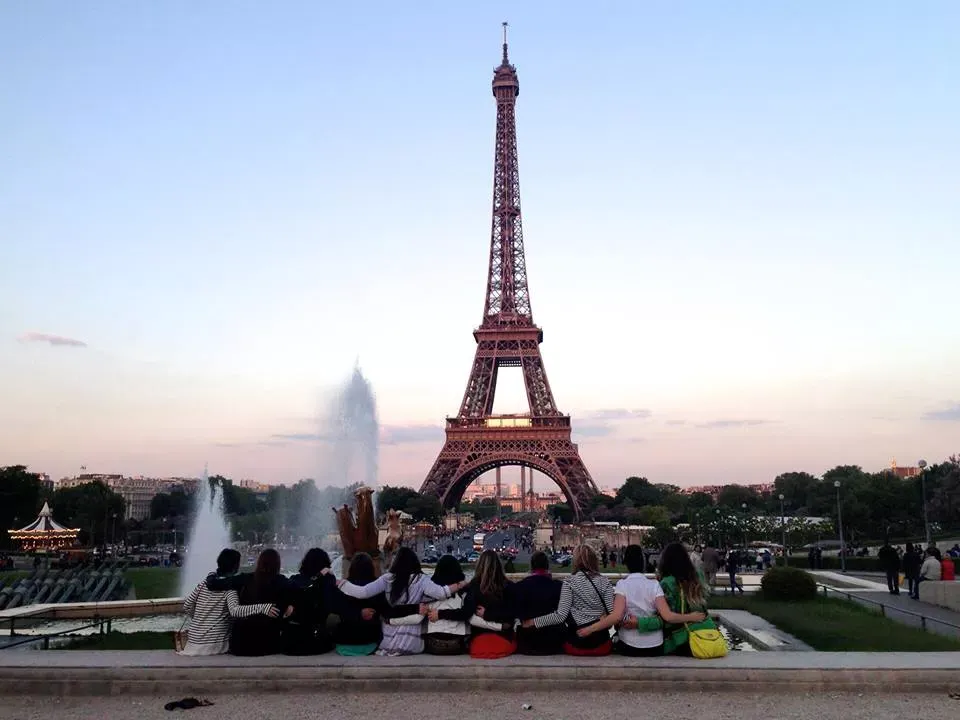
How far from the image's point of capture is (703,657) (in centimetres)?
949

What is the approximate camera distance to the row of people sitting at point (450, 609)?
9555 millimetres

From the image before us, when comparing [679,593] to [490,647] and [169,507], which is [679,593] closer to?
[490,647]

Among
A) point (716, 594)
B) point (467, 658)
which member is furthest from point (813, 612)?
point (467, 658)

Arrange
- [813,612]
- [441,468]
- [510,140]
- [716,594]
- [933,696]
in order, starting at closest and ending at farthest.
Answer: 1. [933,696]
2. [813,612]
3. [716,594]
4. [441,468]
5. [510,140]

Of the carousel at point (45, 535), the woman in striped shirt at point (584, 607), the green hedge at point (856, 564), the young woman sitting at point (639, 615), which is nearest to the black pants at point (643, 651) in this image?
the young woman sitting at point (639, 615)

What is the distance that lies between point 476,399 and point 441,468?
758 centimetres

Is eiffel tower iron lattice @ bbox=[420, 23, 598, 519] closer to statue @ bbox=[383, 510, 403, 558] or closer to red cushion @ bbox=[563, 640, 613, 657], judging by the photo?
statue @ bbox=[383, 510, 403, 558]

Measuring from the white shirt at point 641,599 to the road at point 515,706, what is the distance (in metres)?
0.81

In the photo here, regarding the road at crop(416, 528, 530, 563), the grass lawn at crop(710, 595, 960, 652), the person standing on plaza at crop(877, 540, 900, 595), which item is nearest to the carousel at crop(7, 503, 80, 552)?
the road at crop(416, 528, 530, 563)

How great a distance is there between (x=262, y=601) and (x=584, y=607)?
3.63m

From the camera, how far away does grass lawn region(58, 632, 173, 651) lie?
13.1m

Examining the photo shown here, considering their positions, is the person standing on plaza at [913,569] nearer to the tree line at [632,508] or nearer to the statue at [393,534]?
the statue at [393,534]

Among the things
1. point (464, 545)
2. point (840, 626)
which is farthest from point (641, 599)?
point (464, 545)

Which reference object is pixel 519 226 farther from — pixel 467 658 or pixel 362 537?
pixel 467 658
